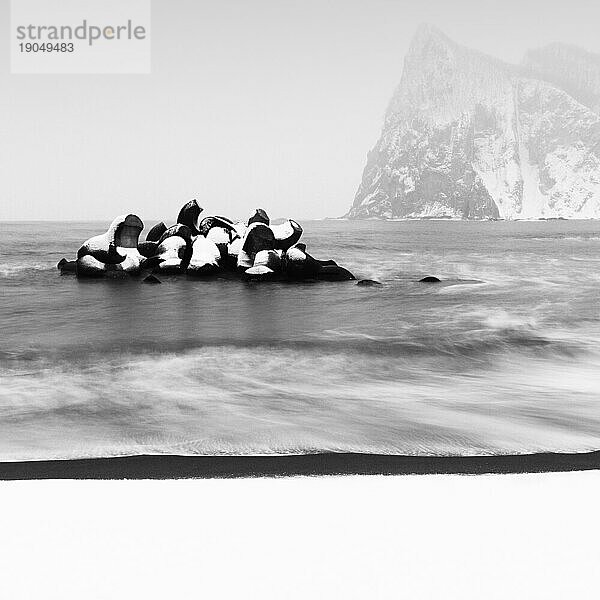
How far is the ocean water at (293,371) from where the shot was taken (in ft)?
14.5

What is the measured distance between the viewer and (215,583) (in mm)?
2141

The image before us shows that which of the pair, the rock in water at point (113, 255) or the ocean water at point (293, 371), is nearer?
the ocean water at point (293, 371)

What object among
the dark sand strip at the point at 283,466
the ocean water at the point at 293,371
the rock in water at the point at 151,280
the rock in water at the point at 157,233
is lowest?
the ocean water at the point at 293,371

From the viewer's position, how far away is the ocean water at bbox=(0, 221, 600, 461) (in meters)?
4.41

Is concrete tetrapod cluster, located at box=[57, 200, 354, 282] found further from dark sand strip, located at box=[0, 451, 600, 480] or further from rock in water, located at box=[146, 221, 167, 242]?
dark sand strip, located at box=[0, 451, 600, 480]

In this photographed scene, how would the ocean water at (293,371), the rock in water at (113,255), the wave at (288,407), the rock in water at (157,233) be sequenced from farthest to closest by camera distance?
the rock in water at (157,233) < the rock in water at (113,255) < the ocean water at (293,371) < the wave at (288,407)

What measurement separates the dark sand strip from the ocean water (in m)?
0.20

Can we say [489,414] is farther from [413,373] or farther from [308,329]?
[308,329]

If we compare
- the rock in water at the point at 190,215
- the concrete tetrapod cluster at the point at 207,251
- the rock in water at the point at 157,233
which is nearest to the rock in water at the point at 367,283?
the concrete tetrapod cluster at the point at 207,251

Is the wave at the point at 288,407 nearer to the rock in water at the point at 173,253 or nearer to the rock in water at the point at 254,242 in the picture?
the rock in water at the point at 254,242

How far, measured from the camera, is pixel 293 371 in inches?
298

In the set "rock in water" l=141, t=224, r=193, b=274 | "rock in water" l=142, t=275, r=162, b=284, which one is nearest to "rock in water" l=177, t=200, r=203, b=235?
"rock in water" l=141, t=224, r=193, b=274

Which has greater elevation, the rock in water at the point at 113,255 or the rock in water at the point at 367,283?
the rock in water at the point at 113,255

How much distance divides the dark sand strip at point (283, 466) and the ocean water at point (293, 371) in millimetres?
196
